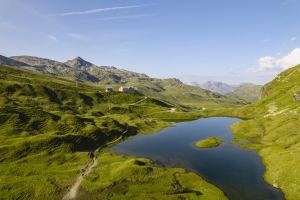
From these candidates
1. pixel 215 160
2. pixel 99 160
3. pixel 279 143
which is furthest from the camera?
pixel 279 143

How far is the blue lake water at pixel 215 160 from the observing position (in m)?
61.9

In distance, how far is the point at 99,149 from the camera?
326 ft

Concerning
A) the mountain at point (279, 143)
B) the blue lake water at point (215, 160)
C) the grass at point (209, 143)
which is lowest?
the blue lake water at point (215, 160)

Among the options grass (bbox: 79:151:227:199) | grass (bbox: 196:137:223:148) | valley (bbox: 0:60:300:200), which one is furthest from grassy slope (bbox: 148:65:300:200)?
grass (bbox: 79:151:227:199)

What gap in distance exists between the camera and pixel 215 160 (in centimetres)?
8631

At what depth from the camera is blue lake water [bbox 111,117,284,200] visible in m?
61.9

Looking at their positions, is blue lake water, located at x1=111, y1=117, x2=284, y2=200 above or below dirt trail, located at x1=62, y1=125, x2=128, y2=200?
above

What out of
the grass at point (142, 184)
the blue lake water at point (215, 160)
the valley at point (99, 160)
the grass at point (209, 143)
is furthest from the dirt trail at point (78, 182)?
the grass at point (209, 143)

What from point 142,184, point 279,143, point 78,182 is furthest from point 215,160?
point 78,182

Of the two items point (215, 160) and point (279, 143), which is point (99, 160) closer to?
point (215, 160)

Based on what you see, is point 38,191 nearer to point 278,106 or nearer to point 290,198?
point 290,198

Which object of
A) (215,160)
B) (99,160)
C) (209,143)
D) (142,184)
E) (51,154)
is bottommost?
(142,184)

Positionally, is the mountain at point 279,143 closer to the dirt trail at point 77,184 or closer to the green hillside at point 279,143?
the green hillside at point 279,143

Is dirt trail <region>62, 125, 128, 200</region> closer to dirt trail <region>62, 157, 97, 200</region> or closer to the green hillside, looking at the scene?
dirt trail <region>62, 157, 97, 200</region>
